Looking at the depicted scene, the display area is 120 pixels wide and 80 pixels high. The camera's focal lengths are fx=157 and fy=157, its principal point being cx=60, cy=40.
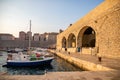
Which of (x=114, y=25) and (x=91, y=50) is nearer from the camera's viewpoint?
(x=114, y=25)

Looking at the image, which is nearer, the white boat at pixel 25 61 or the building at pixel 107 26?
the building at pixel 107 26

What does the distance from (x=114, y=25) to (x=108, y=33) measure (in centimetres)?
122

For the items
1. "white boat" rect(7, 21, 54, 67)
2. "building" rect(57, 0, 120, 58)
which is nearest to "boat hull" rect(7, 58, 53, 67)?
"white boat" rect(7, 21, 54, 67)

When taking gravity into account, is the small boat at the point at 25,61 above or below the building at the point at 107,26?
below

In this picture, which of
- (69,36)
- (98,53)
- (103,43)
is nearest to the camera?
(103,43)

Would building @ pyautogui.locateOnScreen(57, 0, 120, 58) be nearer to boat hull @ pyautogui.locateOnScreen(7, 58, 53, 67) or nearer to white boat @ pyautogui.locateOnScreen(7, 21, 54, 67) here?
white boat @ pyautogui.locateOnScreen(7, 21, 54, 67)

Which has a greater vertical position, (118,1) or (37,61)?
(118,1)

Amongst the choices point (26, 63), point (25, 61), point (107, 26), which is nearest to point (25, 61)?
point (25, 61)

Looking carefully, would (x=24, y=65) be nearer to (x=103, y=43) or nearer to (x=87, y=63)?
(x=87, y=63)

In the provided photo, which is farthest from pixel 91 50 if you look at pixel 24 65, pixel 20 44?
pixel 20 44

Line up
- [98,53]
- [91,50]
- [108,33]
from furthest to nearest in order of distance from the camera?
[91,50] < [98,53] < [108,33]

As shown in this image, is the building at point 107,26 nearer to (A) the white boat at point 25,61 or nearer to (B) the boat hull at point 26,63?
(A) the white boat at point 25,61

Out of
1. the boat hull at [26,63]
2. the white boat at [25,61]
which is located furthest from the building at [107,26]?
the boat hull at [26,63]

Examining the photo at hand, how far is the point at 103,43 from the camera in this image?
16.5 metres
